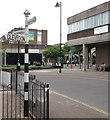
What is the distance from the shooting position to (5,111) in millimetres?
6742

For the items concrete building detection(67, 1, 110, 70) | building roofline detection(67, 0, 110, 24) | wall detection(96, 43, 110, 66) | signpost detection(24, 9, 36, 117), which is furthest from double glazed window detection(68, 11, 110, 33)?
signpost detection(24, 9, 36, 117)

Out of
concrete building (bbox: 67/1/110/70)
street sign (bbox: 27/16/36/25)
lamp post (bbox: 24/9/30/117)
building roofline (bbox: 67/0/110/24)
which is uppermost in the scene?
building roofline (bbox: 67/0/110/24)

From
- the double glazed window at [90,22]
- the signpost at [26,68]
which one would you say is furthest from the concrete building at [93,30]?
the signpost at [26,68]

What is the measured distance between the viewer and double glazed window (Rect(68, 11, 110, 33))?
98.7ft

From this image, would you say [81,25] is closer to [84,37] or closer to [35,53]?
[84,37]

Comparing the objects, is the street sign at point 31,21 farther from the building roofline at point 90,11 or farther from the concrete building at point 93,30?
the building roofline at point 90,11

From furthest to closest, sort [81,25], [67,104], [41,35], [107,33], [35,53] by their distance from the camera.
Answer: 1. [41,35]
2. [35,53]
3. [81,25]
4. [107,33]
5. [67,104]

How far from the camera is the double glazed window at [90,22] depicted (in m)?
30.1

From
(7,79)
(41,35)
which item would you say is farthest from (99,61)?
(41,35)

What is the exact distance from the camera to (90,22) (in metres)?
33.4

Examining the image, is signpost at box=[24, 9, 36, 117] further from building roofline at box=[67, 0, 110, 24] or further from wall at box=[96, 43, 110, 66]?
wall at box=[96, 43, 110, 66]

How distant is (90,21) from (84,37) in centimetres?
268

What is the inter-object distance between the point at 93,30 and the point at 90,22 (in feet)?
5.76

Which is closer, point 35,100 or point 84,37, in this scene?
point 35,100
